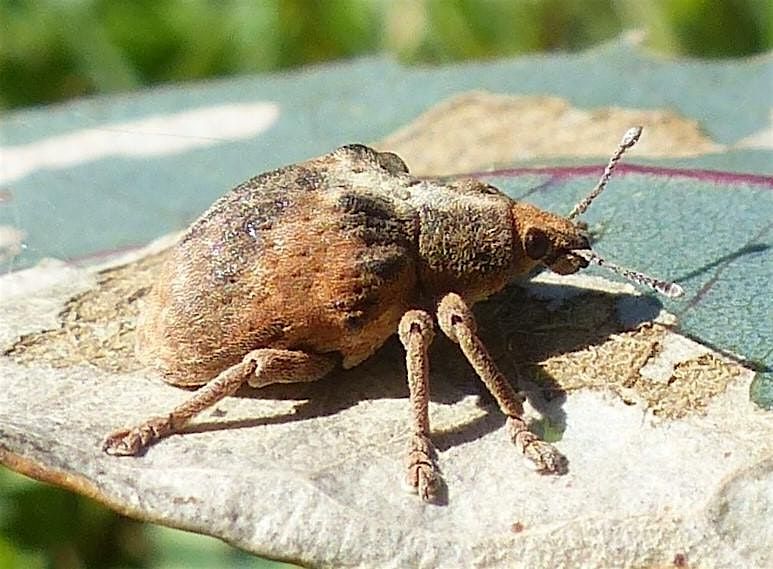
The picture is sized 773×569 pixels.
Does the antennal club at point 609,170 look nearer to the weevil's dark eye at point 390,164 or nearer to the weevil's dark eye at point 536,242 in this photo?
the weevil's dark eye at point 536,242

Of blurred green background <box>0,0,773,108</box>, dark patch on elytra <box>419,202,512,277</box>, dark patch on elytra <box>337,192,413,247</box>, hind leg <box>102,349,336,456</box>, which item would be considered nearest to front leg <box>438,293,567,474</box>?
dark patch on elytra <box>419,202,512,277</box>

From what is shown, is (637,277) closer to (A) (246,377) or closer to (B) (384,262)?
(B) (384,262)

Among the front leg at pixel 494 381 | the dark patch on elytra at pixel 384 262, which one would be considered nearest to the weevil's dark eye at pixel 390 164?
the dark patch on elytra at pixel 384 262

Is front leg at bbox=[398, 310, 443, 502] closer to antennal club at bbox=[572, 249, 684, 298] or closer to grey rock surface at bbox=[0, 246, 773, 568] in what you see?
grey rock surface at bbox=[0, 246, 773, 568]

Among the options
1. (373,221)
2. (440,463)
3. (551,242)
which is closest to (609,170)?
(551,242)

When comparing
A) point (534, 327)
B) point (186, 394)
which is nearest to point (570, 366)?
point (534, 327)

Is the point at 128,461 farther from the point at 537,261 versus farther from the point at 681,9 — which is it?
the point at 681,9
